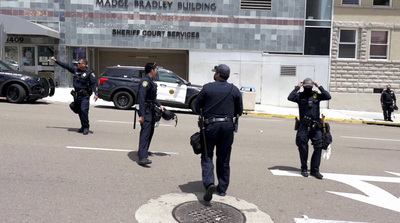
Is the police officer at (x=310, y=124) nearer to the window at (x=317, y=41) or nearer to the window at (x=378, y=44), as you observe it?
the window at (x=317, y=41)

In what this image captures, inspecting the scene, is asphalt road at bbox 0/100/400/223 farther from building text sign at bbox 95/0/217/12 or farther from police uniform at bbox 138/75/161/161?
building text sign at bbox 95/0/217/12

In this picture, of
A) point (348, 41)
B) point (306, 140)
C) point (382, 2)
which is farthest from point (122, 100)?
point (382, 2)

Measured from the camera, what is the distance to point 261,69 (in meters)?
20.7

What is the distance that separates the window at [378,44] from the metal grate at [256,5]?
6.06 meters

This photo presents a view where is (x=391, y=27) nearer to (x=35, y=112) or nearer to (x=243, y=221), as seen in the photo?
(x=35, y=112)

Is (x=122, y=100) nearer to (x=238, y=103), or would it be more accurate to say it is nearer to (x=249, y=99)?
(x=249, y=99)

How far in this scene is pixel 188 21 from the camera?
20844 millimetres

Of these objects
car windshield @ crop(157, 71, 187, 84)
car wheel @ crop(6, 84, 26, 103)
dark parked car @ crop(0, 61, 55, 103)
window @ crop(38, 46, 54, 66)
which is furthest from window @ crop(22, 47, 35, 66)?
car windshield @ crop(157, 71, 187, 84)

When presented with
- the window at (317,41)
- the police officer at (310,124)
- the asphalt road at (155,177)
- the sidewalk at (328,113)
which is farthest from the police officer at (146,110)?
the window at (317,41)

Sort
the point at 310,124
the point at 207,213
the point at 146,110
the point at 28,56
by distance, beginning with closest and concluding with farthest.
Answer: the point at 207,213 → the point at 310,124 → the point at 146,110 → the point at 28,56

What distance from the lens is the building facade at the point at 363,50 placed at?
822 inches

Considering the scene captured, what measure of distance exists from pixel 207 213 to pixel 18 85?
11.2 metres

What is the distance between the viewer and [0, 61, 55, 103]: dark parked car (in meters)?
13.4

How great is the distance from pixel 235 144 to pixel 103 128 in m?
3.54
